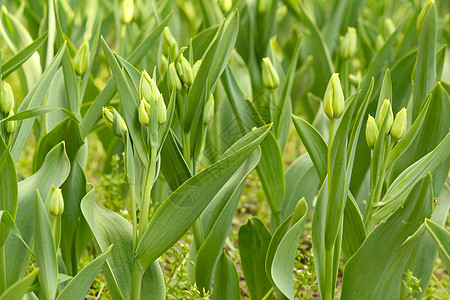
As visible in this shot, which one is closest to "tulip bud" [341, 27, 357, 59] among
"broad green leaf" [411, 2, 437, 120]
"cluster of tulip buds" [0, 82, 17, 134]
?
"broad green leaf" [411, 2, 437, 120]

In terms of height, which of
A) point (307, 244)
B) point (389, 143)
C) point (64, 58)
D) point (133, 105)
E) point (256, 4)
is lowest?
point (307, 244)

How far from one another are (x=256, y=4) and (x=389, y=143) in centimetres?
106

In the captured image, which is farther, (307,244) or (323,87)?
(323,87)

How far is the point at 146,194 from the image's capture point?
1220mm

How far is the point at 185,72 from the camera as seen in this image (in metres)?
1.31

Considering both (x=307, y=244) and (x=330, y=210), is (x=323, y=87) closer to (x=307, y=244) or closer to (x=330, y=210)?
(x=307, y=244)

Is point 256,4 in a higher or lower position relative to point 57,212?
higher

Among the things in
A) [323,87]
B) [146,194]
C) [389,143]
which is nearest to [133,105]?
[146,194]

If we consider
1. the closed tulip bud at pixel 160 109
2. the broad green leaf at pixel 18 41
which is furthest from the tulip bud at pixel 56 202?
the broad green leaf at pixel 18 41

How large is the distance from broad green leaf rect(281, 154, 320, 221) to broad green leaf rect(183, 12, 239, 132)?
390 millimetres

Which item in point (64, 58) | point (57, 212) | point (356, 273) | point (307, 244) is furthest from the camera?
point (307, 244)

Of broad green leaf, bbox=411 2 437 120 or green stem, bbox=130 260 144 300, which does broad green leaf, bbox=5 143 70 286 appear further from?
broad green leaf, bbox=411 2 437 120

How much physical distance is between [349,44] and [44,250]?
1.19 m

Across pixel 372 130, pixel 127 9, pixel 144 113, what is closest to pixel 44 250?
pixel 144 113
